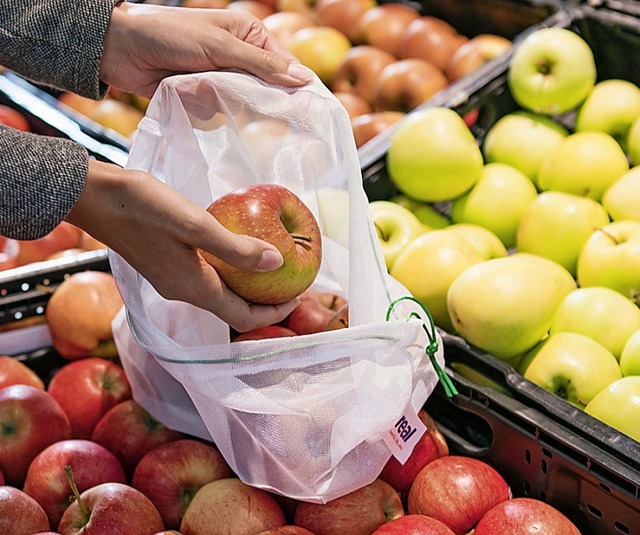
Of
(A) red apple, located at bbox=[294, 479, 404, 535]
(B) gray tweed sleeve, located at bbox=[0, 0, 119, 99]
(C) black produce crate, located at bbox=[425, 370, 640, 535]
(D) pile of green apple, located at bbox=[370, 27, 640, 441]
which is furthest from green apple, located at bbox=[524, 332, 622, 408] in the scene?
(B) gray tweed sleeve, located at bbox=[0, 0, 119, 99]

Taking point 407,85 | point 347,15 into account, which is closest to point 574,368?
point 407,85

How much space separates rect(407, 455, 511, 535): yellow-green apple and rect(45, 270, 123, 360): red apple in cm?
65

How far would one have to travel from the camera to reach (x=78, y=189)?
99 cm

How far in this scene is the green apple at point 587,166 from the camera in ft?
5.63

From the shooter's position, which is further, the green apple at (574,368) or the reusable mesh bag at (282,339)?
the green apple at (574,368)

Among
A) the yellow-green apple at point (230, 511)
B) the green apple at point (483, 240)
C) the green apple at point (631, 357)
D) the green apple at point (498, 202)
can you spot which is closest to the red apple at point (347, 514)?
the yellow-green apple at point (230, 511)

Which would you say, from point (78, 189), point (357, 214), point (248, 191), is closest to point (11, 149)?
point (78, 189)

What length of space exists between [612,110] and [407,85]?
56 cm

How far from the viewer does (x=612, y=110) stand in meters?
1.84

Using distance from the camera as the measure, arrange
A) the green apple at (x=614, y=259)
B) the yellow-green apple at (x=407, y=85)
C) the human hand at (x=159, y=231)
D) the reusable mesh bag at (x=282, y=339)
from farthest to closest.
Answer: the yellow-green apple at (x=407, y=85)
the green apple at (x=614, y=259)
the reusable mesh bag at (x=282, y=339)
the human hand at (x=159, y=231)

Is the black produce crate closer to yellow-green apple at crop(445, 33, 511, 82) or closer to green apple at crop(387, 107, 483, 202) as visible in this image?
green apple at crop(387, 107, 483, 202)

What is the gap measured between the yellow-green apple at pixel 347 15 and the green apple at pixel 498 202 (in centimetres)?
94

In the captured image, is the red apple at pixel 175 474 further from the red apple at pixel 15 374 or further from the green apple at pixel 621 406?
the green apple at pixel 621 406

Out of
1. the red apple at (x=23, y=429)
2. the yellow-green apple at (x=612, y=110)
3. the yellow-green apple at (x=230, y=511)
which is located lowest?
the red apple at (x=23, y=429)
